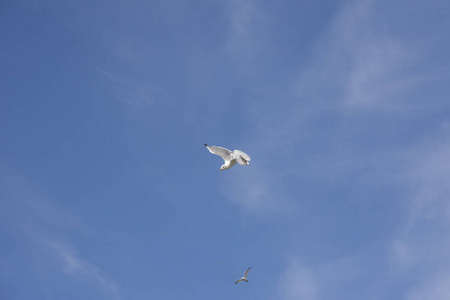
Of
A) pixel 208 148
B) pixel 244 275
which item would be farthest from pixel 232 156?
pixel 244 275

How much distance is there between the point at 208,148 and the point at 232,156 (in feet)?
8.34

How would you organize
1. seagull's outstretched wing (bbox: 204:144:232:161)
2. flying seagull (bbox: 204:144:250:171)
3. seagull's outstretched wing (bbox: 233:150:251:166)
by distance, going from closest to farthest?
seagull's outstretched wing (bbox: 233:150:251:166)
flying seagull (bbox: 204:144:250:171)
seagull's outstretched wing (bbox: 204:144:232:161)

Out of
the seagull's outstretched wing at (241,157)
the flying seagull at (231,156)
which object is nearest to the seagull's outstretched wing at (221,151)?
the flying seagull at (231,156)

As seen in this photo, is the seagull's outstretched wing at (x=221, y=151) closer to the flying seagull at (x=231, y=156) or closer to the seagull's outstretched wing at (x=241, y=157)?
the flying seagull at (x=231, y=156)

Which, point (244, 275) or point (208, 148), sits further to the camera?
point (244, 275)

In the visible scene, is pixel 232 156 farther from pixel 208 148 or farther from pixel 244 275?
pixel 244 275

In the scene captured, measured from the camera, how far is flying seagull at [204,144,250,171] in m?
48.0

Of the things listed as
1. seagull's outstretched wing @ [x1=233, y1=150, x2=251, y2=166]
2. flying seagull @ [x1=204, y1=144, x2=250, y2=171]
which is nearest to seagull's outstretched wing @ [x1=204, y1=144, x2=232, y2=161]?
flying seagull @ [x1=204, y1=144, x2=250, y2=171]

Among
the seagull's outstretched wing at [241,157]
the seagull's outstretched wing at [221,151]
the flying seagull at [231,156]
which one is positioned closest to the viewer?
the seagull's outstretched wing at [241,157]

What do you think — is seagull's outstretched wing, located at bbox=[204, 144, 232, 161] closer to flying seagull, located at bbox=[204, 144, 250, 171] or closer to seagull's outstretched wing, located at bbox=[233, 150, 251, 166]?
flying seagull, located at bbox=[204, 144, 250, 171]

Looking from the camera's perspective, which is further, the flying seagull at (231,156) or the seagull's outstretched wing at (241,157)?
the flying seagull at (231,156)

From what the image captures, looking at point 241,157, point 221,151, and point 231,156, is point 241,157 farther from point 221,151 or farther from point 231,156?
point 221,151

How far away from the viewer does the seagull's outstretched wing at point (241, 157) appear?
47.8 m

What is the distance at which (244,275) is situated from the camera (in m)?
59.8
